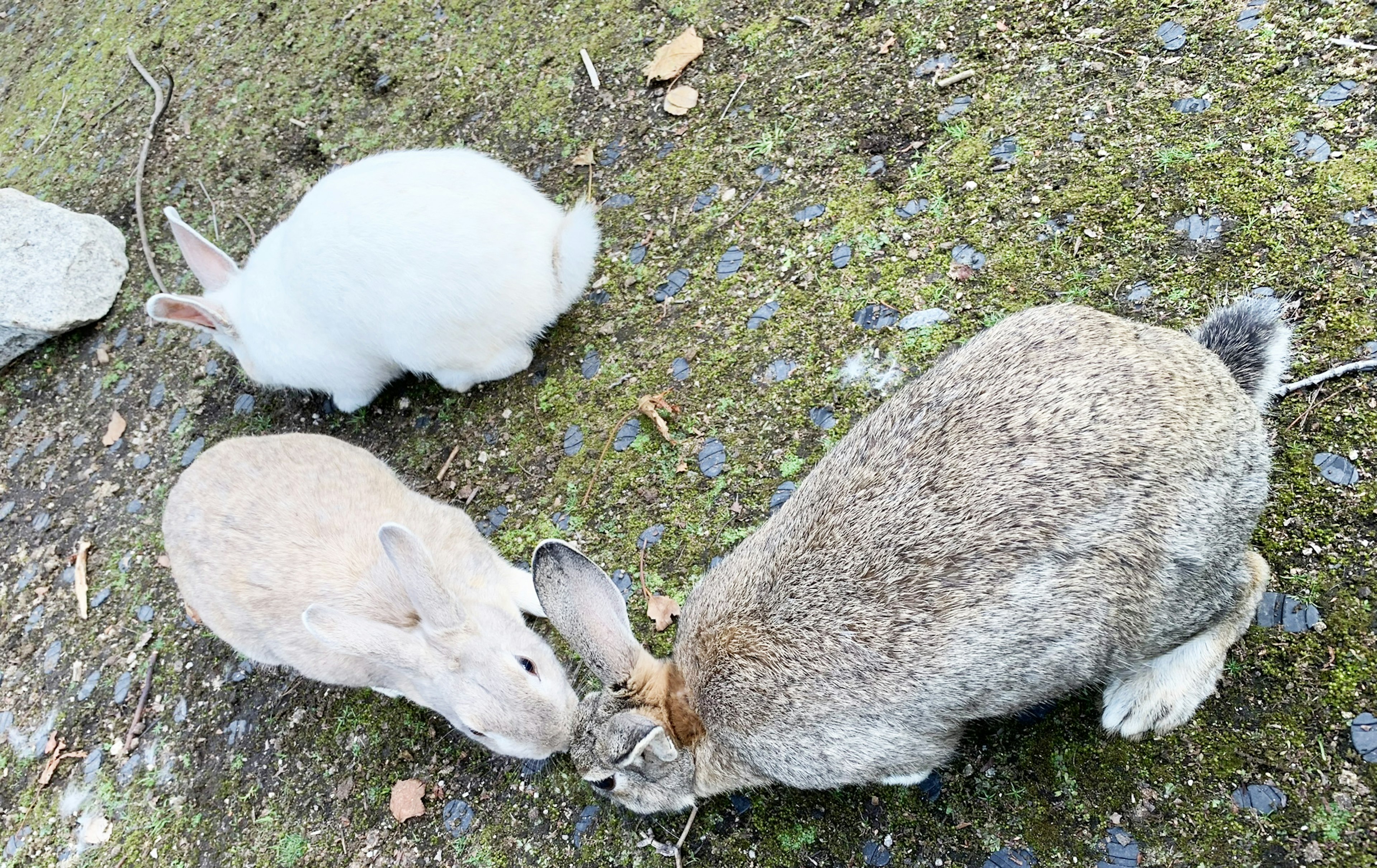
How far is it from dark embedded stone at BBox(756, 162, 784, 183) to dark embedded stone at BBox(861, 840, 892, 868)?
9.57 feet

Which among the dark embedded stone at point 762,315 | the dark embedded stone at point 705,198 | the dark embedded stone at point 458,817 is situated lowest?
the dark embedded stone at point 458,817

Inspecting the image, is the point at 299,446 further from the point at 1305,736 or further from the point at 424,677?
the point at 1305,736

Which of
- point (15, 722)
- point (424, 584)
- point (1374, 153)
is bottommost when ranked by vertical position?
point (15, 722)

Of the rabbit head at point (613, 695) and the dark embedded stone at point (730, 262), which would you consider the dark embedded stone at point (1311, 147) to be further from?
the rabbit head at point (613, 695)

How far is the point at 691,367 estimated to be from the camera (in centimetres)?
368

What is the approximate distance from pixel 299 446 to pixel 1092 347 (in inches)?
117

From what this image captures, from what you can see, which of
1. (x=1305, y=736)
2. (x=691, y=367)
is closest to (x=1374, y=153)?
(x=1305, y=736)

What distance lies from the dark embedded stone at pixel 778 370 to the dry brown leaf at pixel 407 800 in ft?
7.14

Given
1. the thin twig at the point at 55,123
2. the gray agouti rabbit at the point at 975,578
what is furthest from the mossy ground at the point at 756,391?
the thin twig at the point at 55,123

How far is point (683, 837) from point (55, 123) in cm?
723

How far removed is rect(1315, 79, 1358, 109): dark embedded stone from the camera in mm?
3150

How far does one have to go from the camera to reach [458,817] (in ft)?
10.2

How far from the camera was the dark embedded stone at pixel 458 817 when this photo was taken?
121 inches

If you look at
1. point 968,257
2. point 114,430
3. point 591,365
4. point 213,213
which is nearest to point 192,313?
point 114,430
